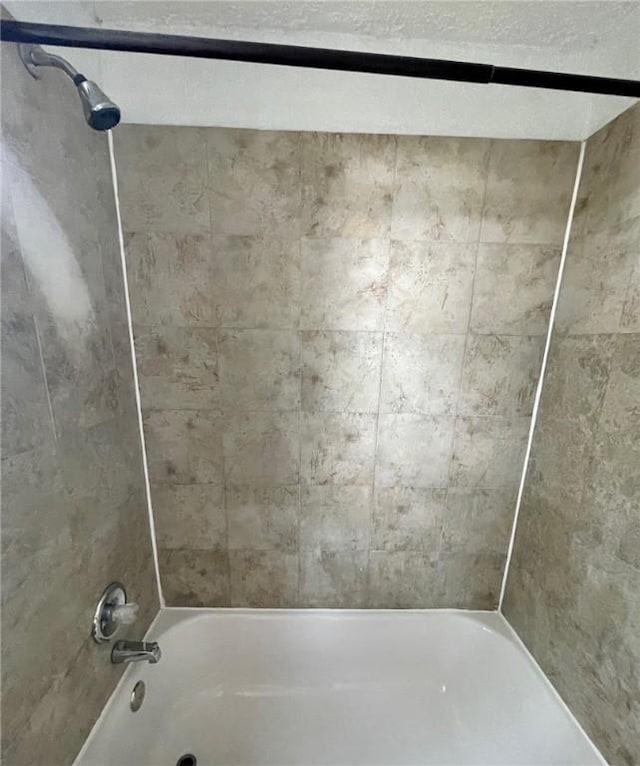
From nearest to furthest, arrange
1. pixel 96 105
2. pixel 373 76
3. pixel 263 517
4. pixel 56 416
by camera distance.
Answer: pixel 96 105 < pixel 56 416 < pixel 373 76 < pixel 263 517

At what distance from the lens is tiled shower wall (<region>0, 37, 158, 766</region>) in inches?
26.3

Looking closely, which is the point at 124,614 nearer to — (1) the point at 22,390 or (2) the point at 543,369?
(1) the point at 22,390

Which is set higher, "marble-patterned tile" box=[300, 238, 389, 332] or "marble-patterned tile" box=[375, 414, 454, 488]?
"marble-patterned tile" box=[300, 238, 389, 332]

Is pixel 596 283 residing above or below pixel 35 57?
below

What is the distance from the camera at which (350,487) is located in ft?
4.04

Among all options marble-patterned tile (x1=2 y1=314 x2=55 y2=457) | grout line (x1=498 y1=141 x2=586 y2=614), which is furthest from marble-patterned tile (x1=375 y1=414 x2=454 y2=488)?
marble-patterned tile (x1=2 y1=314 x2=55 y2=457)

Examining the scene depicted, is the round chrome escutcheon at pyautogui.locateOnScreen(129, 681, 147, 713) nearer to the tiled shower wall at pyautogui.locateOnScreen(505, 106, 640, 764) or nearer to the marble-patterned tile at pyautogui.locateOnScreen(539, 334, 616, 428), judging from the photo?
the tiled shower wall at pyautogui.locateOnScreen(505, 106, 640, 764)

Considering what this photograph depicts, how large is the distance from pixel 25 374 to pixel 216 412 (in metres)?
0.56

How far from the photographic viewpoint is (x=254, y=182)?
1046 mm

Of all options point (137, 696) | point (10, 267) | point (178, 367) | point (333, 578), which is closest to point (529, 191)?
point (178, 367)

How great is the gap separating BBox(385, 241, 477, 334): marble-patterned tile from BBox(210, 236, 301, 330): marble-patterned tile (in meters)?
0.33

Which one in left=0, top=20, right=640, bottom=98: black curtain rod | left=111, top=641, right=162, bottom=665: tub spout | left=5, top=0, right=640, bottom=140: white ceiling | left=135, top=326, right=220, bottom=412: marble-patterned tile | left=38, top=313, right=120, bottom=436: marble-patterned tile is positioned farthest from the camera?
left=135, top=326, right=220, bottom=412: marble-patterned tile

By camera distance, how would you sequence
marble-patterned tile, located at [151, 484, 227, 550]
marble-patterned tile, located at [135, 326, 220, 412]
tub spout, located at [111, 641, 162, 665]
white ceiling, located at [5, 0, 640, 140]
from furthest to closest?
1. marble-patterned tile, located at [151, 484, 227, 550]
2. marble-patterned tile, located at [135, 326, 220, 412]
3. tub spout, located at [111, 641, 162, 665]
4. white ceiling, located at [5, 0, 640, 140]

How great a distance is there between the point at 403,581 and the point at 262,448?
30.9 inches
